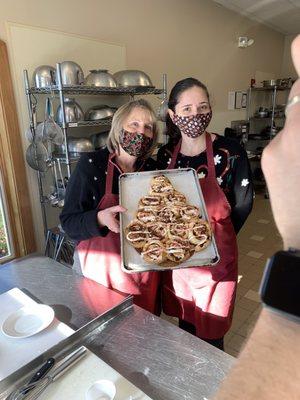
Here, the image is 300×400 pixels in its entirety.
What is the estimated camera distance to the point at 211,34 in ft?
12.9

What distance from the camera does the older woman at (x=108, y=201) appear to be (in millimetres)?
1212

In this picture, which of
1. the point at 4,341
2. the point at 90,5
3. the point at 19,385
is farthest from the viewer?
the point at 90,5

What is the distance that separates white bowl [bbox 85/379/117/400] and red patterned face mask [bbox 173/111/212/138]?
3.27ft

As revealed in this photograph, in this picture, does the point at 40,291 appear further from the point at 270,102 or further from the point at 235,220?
the point at 270,102

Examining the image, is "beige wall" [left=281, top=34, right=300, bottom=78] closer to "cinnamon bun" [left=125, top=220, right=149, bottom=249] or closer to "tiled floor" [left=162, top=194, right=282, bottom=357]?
"tiled floor" [left=162, top=194, right=282, bottom=357]

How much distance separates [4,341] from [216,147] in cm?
105

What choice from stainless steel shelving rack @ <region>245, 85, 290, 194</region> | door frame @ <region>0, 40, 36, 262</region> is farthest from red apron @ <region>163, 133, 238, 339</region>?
stainless steel shelving rack @ <region>245, 85, 290, 194</region>

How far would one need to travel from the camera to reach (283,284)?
14.2 inches

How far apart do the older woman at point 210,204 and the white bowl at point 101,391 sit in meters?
0.65

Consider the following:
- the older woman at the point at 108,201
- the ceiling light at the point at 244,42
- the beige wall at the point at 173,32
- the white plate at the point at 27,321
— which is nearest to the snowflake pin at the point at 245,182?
the older woman at the point at 108,201

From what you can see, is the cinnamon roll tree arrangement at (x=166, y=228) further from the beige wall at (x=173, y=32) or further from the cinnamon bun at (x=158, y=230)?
the beige wall at (x=173, y=32)

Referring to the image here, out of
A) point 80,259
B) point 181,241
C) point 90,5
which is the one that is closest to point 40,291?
point 80,259

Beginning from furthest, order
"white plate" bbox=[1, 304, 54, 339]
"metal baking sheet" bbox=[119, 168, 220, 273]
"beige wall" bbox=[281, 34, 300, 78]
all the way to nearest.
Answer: "beige wall" bbox=[281, 34, 300, 78], "metal baking sheet" bbox=[119, 168, 220, 273], "white plate" bbox=[1, 304, 54, 339]

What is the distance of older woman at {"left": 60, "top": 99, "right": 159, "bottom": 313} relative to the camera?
121 centimetres
